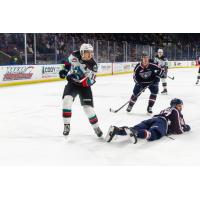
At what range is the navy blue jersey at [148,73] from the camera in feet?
18.4

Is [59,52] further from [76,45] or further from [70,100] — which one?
[70,100]

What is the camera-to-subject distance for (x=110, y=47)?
57.1 ft

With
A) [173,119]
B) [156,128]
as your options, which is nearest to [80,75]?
[156,128]

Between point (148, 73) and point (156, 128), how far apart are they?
6.70 ft

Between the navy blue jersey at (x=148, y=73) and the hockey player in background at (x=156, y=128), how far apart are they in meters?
1.60

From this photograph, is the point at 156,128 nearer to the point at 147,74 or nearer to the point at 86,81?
the point at 86,81

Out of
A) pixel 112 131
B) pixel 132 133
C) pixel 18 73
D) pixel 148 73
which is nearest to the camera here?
pixel 132 133

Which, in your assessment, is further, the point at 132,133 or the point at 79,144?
the point at 79,144

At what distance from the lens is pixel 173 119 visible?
4.04 m

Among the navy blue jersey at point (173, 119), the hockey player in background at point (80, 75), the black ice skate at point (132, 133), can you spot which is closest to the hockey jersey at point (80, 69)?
the hockey player in background at point (80, 75)

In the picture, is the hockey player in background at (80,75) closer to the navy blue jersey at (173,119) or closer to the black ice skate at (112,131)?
the black ice skate at (112,131)

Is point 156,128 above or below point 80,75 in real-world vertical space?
below

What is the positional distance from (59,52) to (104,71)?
336 centimetres

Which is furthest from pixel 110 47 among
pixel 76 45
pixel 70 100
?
pixel 70 100
